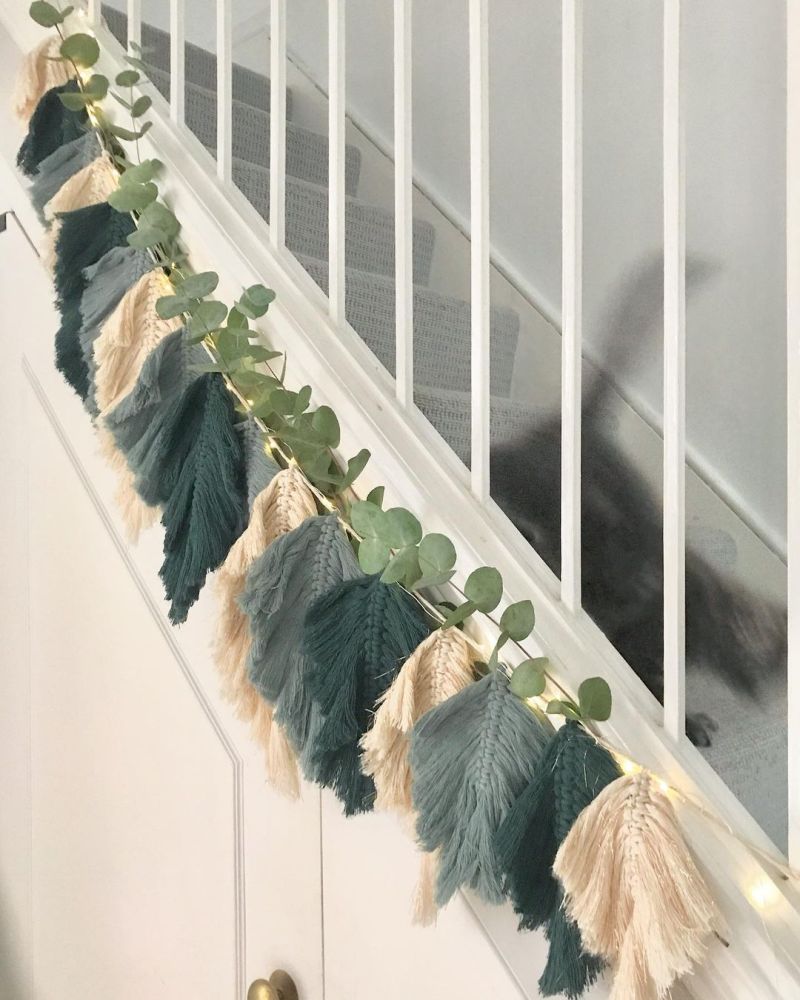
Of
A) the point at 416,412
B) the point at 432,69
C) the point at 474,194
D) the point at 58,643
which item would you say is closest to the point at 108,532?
the point at 58,643

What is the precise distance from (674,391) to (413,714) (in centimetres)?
34

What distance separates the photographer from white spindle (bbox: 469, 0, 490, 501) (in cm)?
85

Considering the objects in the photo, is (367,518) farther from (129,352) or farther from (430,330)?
(430,330)

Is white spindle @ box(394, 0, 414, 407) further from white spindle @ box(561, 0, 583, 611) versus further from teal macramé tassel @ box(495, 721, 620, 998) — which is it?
teal macramé tassel @ box(495, 721, 620, 998)

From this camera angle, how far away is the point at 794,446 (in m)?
0.70

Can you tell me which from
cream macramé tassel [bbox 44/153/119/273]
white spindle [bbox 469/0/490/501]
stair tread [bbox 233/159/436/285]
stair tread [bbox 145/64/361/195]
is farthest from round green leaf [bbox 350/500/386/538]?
stair tread [bbox 145/64/361/195]

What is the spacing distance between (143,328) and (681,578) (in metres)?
0.65

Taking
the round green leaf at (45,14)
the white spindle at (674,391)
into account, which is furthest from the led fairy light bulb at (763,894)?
the round green leaf at (45,14)

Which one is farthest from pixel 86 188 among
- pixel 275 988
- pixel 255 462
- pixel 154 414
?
pixel 275 988

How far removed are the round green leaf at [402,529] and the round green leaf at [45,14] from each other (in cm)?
82

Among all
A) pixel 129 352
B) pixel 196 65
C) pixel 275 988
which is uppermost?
pixel 196 65

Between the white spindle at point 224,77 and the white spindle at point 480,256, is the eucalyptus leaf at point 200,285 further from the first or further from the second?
the white spindle at point 480,256

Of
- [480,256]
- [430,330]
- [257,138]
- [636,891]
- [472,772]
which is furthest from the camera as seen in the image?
[257,138]

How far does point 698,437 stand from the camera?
138cm
